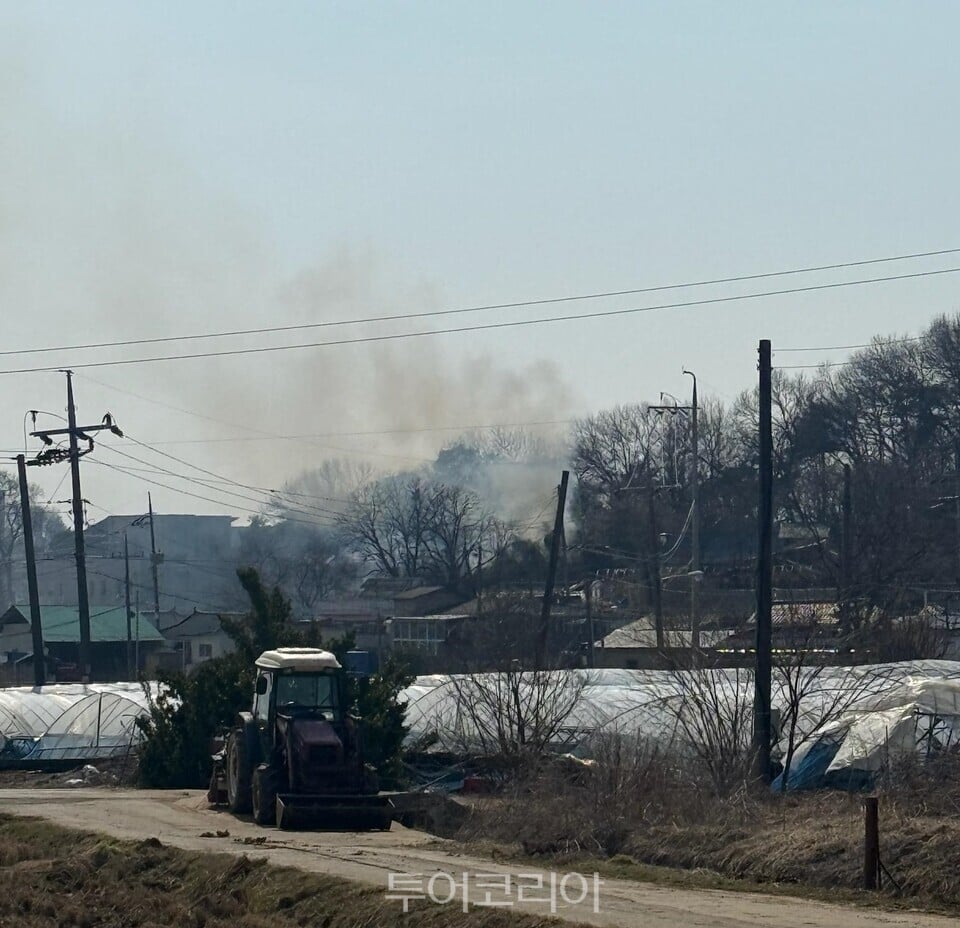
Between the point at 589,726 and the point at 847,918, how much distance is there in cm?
1824

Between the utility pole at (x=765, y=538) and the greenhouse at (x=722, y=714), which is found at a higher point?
the utility pole at (x=765, y=538)

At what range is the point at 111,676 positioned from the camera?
7075cm

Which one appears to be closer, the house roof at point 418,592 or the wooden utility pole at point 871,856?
the wooden utility pole at point 871,856

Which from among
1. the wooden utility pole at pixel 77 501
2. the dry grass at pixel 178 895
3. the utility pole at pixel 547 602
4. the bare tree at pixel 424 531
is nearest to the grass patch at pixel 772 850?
the dry grass at pixel 178 895

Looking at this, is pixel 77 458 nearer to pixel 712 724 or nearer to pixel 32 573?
pixel 32 573

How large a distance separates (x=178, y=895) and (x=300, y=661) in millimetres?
6269

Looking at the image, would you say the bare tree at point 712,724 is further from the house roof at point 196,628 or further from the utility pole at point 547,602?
the house roof at point 196,628

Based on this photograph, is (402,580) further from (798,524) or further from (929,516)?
(929,516)

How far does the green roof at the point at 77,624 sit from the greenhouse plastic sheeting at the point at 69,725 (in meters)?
30.8

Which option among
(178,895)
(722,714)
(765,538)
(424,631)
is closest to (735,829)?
(178,895)

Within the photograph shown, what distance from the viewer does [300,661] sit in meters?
22.8

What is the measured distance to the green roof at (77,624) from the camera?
73875 mm

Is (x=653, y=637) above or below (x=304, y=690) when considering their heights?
below

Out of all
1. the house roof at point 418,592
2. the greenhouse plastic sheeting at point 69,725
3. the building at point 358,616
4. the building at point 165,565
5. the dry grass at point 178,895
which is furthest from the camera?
the building at point 165,565
